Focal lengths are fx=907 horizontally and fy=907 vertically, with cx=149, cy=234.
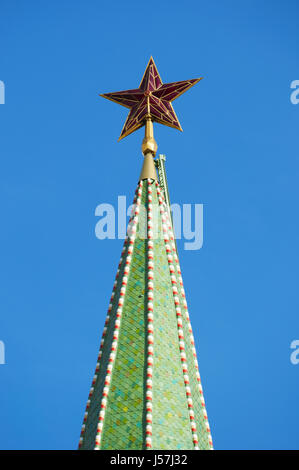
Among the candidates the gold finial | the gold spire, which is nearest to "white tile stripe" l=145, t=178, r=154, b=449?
the gold spire

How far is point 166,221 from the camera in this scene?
3322cm

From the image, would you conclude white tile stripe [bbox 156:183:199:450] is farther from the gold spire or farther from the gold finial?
the gold finial

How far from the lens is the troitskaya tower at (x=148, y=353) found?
27.5 metres

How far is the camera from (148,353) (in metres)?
28.9

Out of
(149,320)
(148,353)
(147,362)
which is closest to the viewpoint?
(147,362)

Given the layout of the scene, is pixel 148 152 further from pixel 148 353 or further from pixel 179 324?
pixel 148 353

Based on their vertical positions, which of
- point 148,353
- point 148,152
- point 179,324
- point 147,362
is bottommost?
point 147,362

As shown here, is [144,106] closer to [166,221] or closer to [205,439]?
[166,221]

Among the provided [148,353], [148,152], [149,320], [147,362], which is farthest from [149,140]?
[147,362]

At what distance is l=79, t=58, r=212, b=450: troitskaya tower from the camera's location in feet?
90.2

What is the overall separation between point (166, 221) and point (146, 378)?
706 cm

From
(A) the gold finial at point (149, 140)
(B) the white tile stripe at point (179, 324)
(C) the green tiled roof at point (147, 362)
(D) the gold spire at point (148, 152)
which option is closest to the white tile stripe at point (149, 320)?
(C) the green tiled roof at point (147, 362)

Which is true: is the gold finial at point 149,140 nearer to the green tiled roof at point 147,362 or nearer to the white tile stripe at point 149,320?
the white tile stripe at point 149,320
